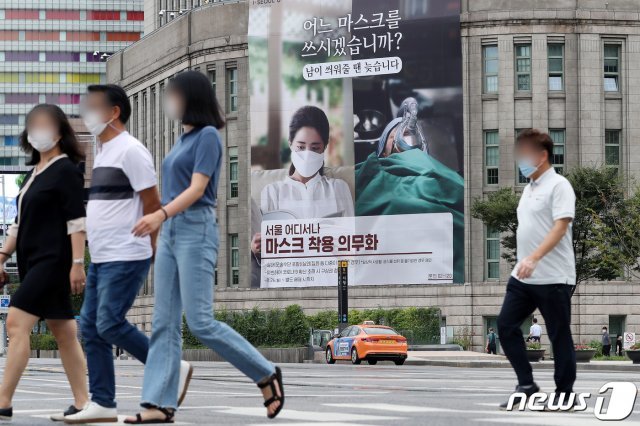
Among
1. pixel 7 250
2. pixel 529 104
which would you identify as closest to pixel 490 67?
pixel 529 104

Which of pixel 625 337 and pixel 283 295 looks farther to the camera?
pixel 283 295

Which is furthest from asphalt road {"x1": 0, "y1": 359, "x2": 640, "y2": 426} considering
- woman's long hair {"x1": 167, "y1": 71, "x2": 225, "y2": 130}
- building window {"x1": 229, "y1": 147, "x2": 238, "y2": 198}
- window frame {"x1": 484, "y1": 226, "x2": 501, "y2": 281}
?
building window {"x1": 229, "y1": 147, "x2": 238, "y2": 198}

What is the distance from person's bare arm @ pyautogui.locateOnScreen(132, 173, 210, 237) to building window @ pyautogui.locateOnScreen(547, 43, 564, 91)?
54491 millimetres

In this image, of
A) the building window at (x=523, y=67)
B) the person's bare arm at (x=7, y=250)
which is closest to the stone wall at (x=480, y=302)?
the building window at (x=523, y=67)

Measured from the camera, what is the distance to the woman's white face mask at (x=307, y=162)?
61688 mm

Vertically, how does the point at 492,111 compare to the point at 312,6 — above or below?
below

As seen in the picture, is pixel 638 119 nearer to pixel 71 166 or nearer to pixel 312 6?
pixel 312 6

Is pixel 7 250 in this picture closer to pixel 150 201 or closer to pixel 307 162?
pixel 150 201

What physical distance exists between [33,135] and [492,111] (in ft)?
174

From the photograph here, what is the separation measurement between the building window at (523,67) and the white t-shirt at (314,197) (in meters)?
8.58

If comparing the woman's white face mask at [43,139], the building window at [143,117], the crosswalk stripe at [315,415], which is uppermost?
the building window at [143,117]

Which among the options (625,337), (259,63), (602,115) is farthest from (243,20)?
(625,337)

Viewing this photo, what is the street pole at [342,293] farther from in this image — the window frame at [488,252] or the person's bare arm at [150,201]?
the person's bare arm at [150,201]

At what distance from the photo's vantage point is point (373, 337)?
134ft
